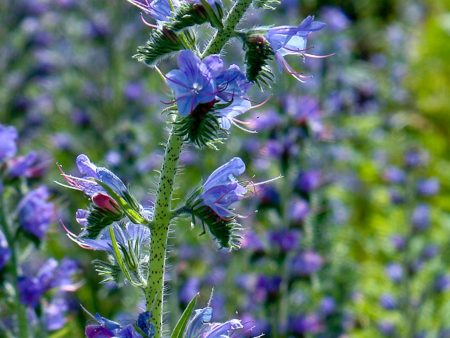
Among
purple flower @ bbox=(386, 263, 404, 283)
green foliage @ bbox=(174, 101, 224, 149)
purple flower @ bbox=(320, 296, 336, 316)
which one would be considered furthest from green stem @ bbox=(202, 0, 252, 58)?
purple flower @ bbox=(386, 263, 404, 283)

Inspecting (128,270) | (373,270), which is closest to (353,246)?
(373,270)

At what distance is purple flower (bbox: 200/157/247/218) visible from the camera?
187 cm

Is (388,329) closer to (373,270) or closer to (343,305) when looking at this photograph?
(343,305)

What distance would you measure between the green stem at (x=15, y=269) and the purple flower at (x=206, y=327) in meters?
1.02

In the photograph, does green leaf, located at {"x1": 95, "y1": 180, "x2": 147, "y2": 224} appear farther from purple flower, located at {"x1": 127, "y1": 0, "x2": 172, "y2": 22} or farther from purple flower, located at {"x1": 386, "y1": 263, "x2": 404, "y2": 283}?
purple flower, located at {"x1": 386, "y1": 263, "x2": 404, "y2": 283}

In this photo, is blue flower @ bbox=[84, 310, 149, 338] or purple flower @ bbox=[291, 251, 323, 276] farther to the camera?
purple flower @ bbox=[291, 251, 323, 276]

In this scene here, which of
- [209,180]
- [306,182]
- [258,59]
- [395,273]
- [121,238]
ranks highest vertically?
[258,59]

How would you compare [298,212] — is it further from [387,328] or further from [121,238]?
[121,238]

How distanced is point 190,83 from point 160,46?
0.16 m

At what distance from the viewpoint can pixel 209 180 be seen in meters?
1.90

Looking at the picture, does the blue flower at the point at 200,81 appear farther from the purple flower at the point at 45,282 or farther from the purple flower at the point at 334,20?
the purple flower at the point at 334,20

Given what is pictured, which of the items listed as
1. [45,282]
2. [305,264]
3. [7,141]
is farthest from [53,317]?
[305,264]

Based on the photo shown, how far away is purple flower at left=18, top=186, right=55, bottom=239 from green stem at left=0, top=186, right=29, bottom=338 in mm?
62

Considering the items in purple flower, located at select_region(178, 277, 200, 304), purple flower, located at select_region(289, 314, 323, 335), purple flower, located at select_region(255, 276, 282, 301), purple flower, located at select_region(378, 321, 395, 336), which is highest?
purple flower, located at select_region(178, 277, 200, 304)
